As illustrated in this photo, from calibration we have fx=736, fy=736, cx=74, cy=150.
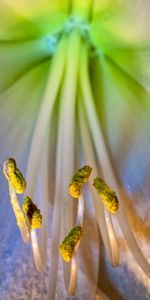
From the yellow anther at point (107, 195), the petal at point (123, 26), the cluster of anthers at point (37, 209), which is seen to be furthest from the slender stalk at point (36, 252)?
the petal at point (123, 26)

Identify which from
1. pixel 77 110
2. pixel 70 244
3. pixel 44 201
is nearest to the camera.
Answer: pixel 70 244

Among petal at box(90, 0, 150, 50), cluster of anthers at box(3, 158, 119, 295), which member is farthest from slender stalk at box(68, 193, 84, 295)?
petal at box(90, 0, 150, 50)

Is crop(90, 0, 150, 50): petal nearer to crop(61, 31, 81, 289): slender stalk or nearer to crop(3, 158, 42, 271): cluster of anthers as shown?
crop(61, 31, 81, 289): slender stalk

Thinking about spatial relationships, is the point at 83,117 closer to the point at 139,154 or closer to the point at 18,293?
the point at 139,154

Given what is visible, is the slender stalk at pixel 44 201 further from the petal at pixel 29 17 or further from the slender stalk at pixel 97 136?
the petal at pixel 29 17

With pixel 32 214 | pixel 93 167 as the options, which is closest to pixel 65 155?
pixel 93 167

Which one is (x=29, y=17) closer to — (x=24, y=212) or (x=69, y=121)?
(x=69, y=121)
